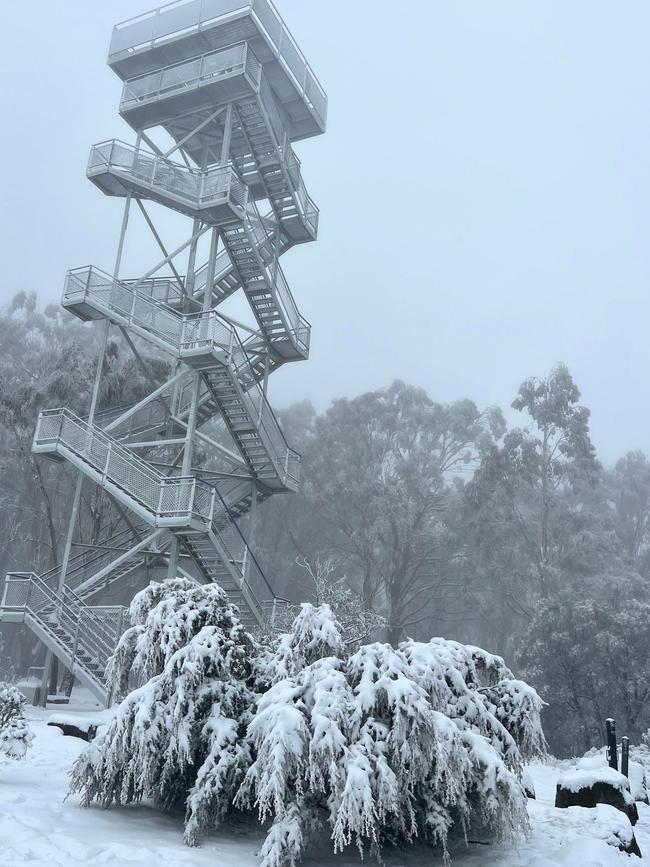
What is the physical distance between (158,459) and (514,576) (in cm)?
1804

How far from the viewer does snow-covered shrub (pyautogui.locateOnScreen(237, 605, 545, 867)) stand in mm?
5363

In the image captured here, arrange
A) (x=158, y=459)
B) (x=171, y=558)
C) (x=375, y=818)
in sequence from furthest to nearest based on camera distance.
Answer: (x=158, y=459) → (x=171, y=558) → (x=375, y=818)

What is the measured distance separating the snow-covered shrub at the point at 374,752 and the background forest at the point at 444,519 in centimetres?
1499

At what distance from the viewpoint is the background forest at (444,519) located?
22672 millimetres

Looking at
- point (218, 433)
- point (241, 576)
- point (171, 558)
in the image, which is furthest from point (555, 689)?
point (218, 433)

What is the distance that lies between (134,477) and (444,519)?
21.7 metres

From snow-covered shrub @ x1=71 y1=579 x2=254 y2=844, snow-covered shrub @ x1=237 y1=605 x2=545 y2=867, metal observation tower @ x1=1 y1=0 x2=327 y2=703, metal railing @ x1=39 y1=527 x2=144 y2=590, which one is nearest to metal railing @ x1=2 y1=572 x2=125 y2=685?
metal observation tower @ x1=1 y1=0 x2=327 y2=703

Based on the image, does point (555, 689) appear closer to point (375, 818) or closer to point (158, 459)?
point (158, 459)

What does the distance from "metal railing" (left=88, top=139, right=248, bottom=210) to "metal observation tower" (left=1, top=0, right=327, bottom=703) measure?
0.13ft

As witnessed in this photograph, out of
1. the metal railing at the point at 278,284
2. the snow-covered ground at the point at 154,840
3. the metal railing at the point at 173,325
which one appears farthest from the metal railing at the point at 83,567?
the snow-covered ground at the point at 154,840

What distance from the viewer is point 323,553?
124ft

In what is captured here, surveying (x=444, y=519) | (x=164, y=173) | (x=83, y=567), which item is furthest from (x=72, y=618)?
(x=444, y=519)

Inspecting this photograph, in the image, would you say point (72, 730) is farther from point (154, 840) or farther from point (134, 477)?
point (134, 477)

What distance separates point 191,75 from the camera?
19.9 metres
